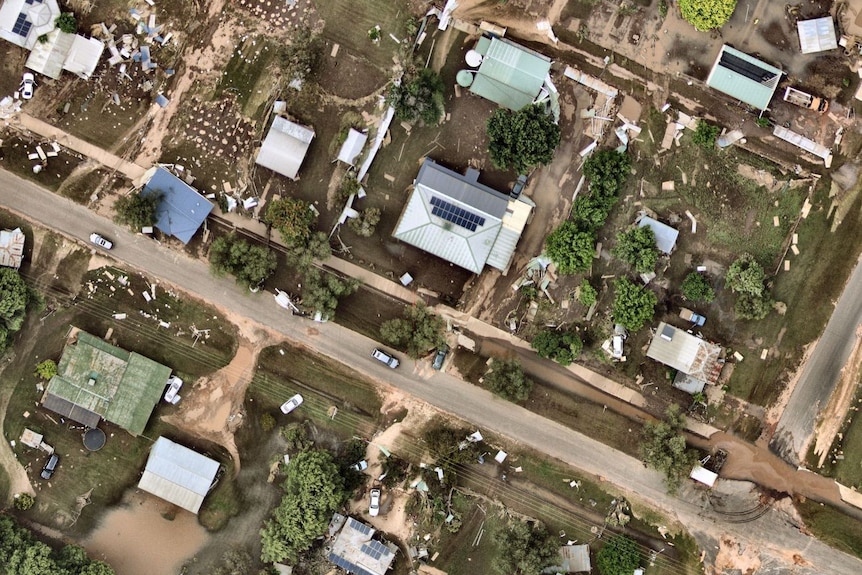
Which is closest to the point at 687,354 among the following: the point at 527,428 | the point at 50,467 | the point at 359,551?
the point at 527,428

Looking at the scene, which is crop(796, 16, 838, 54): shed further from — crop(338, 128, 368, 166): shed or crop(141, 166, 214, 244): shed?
crop(141, 166, 214, 244): shed

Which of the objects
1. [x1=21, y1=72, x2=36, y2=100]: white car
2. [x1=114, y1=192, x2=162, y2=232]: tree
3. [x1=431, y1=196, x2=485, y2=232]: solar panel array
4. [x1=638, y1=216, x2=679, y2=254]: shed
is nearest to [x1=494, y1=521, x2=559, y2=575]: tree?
[x1=431, y1=196, x2=485, y2=232]: solar panel array

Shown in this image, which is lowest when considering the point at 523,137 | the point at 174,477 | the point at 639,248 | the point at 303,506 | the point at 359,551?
the point at 174,477

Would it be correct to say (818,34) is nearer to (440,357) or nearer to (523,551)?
(440,357)

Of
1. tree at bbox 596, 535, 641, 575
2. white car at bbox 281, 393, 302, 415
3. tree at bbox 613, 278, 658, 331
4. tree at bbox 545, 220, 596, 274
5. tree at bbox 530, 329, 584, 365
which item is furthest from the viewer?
white car at bbox 281, 393, 302, 415

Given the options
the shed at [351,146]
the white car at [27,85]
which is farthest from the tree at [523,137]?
the white car at [27,85]

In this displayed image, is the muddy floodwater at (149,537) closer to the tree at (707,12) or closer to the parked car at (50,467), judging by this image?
the parked car at (50,467)
